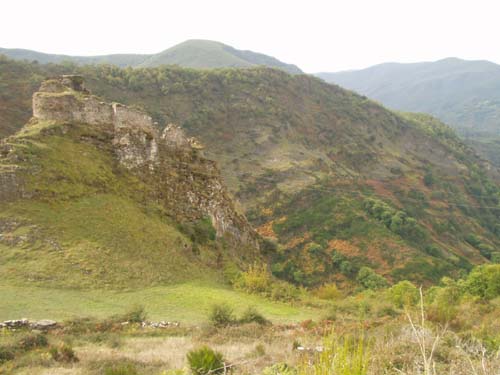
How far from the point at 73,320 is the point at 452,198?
80.2 m

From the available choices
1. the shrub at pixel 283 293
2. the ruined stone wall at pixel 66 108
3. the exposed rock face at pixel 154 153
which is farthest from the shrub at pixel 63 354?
the ruined stone wall at pixel 66 108

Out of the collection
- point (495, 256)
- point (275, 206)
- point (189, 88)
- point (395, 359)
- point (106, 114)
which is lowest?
point (495, 256)

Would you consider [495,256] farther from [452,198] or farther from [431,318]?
[431,318]

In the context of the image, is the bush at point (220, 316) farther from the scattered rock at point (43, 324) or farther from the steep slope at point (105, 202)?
the scattered rock at point (43, 324)

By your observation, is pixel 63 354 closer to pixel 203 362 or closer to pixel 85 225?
pixel 203 362

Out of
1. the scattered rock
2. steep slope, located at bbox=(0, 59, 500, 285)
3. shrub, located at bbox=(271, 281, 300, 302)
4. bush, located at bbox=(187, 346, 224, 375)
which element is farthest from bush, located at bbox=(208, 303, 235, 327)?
steep slope, located at bbox=(0, 59, 500, 285)

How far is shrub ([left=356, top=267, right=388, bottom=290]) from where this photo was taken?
3969 centimetres

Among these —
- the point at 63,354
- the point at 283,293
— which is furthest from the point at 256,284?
the point at 63,354

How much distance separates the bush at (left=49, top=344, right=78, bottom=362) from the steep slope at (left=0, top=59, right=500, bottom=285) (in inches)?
861

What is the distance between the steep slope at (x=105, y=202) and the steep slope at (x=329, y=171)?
8.98 metres

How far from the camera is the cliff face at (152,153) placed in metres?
21.1

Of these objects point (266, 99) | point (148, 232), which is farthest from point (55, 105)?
point (266, 99)

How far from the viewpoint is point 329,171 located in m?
72.2

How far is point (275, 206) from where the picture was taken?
196 ft
